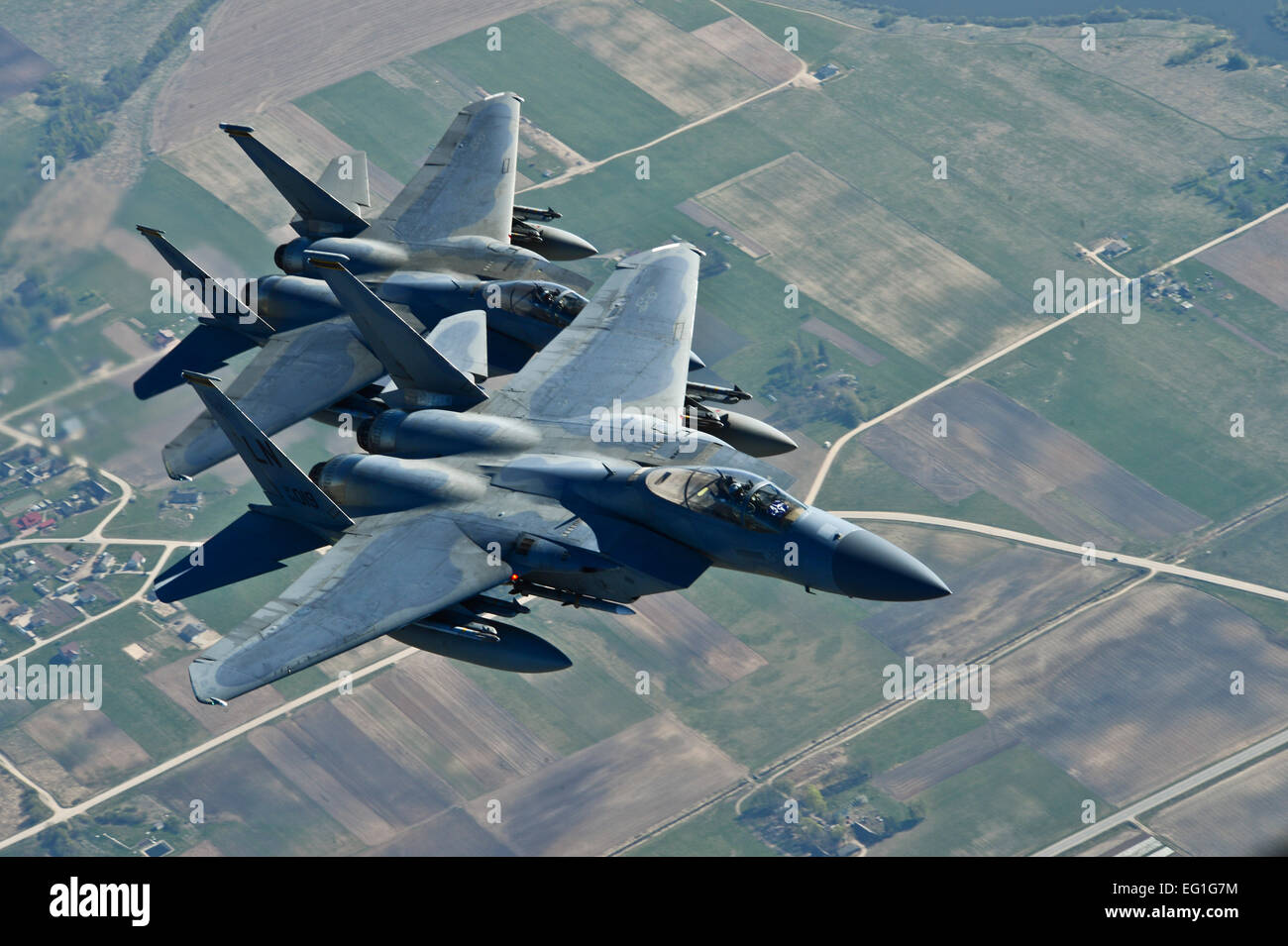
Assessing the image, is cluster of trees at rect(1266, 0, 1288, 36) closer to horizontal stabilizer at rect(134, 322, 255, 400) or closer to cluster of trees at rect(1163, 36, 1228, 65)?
cluster of trees at rect(1163, 36, 1228, 65)

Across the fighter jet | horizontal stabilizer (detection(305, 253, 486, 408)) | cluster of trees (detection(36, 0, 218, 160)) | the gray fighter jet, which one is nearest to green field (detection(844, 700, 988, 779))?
the fighter jet

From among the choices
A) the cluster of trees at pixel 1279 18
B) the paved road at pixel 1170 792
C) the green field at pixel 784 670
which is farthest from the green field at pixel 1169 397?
the cluster of trees at pixel 1279 18

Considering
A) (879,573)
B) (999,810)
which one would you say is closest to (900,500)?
(999,810)

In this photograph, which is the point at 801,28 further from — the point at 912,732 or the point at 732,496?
the point at 732,496

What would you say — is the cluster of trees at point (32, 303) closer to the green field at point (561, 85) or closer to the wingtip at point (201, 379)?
the green field at point (561, 85)
